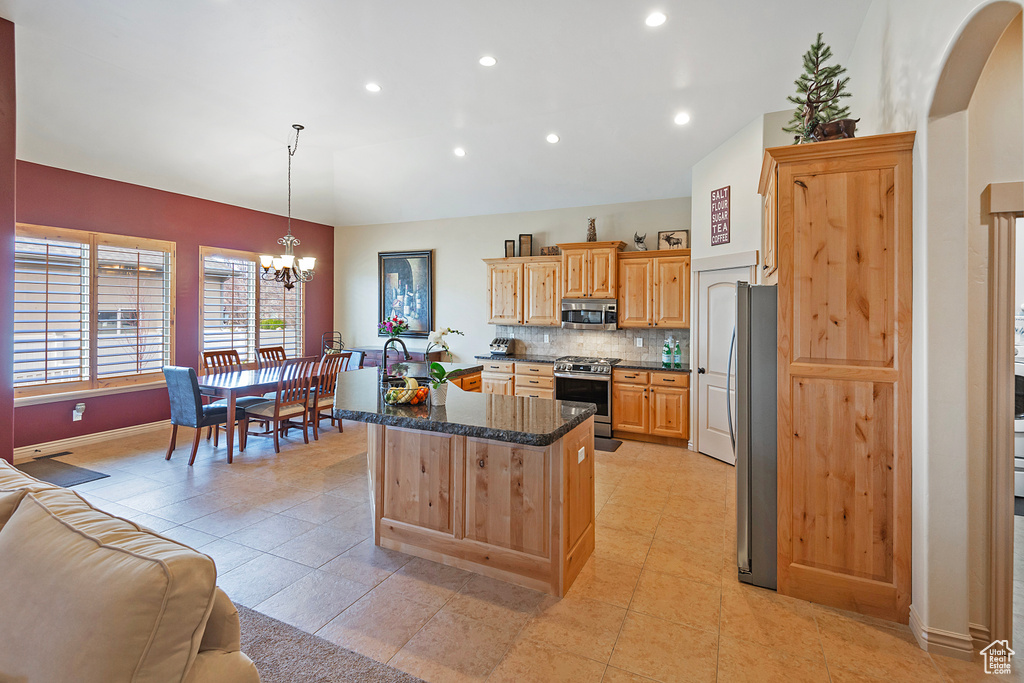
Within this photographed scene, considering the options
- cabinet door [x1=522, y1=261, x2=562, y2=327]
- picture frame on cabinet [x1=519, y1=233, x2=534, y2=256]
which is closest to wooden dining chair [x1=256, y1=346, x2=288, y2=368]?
cabinet door [x1=522, y1=261, x2=562, y2=327]

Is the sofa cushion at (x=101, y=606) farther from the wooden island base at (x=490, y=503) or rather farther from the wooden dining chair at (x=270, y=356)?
the wooden dining chair at (x=270, y=356)

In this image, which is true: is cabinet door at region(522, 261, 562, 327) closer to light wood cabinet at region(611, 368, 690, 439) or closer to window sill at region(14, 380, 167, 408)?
light wood cabinet at region(611, 368, 690, 439)

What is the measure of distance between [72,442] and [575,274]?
232 inches

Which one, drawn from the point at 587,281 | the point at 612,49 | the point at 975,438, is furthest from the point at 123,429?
the point at 975,438

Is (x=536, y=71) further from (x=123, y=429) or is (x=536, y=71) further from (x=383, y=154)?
(x=123, y=429)

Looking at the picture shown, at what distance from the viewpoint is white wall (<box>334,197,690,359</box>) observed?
20.0 ft

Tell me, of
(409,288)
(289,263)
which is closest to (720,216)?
(289,263)

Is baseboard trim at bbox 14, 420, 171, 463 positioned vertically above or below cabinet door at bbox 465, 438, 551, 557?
below

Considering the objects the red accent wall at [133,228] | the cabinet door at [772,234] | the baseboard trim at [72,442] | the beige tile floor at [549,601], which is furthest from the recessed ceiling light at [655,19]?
the baseboard trim at [72,442]

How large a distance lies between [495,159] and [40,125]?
4.41 metres

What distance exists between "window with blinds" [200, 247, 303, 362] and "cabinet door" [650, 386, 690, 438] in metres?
5.54

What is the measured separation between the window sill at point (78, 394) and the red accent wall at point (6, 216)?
1972 millimetres

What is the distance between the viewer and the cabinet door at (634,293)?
559cm

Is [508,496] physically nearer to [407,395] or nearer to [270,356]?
[407,395]
